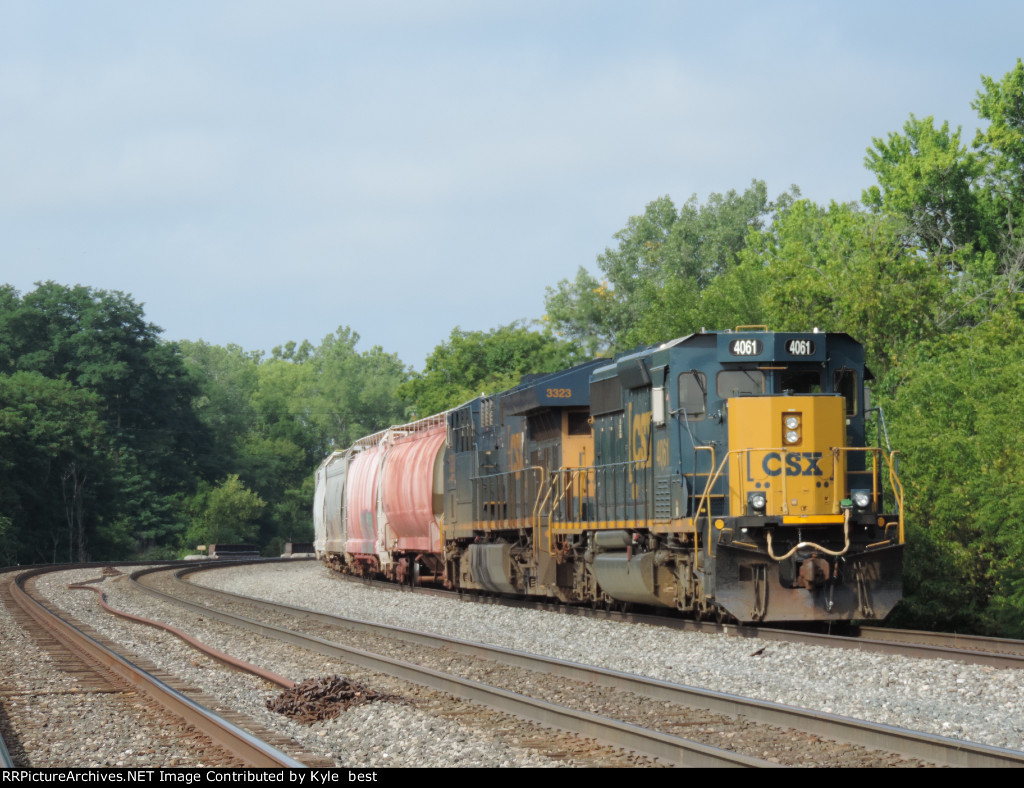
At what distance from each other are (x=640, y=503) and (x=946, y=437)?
579 cm

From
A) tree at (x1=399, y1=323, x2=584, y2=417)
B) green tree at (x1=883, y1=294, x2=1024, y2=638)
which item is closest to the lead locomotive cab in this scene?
green tree at (x1=883, y1=294, x2=1024, y2=638)

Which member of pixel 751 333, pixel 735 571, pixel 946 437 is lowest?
pixel 735 571

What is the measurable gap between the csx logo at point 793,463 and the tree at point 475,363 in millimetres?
57542

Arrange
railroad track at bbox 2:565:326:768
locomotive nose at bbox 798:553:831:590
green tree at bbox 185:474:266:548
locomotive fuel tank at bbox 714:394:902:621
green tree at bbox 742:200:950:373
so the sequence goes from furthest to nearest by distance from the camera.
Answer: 1. green tree at bbox 185:474:266:548
2. green tree at bbox 742:200:950:373
3. locomotive fuel tank at bbox 714:394:902:621
4. locomotive nose at bbox 798:553:831:590
5. railroad track at bbox 2:565:326:768

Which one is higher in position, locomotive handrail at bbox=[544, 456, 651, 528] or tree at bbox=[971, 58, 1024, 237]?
tree at bbox=[971, 58, 1024, 237]

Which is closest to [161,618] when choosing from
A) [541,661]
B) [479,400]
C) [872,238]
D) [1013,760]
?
[479,400]

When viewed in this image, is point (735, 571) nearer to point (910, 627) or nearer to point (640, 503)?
point (640, 503)

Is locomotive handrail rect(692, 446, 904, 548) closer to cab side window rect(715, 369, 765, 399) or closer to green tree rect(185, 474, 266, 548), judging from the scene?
cab side window rect(715, 369, 765, 399)

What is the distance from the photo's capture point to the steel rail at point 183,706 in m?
7.67

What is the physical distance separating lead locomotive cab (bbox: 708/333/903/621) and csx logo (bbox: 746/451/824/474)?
0.04 ft

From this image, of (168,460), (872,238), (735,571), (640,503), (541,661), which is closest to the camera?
(541,661)

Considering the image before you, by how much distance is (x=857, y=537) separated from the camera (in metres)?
14.9

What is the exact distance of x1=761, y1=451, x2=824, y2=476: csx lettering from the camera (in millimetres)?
14711

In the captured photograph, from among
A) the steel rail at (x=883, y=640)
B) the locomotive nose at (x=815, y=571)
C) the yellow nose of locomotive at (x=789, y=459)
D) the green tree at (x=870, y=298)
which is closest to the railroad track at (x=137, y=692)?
the steel rail at (x=883, y=640)
